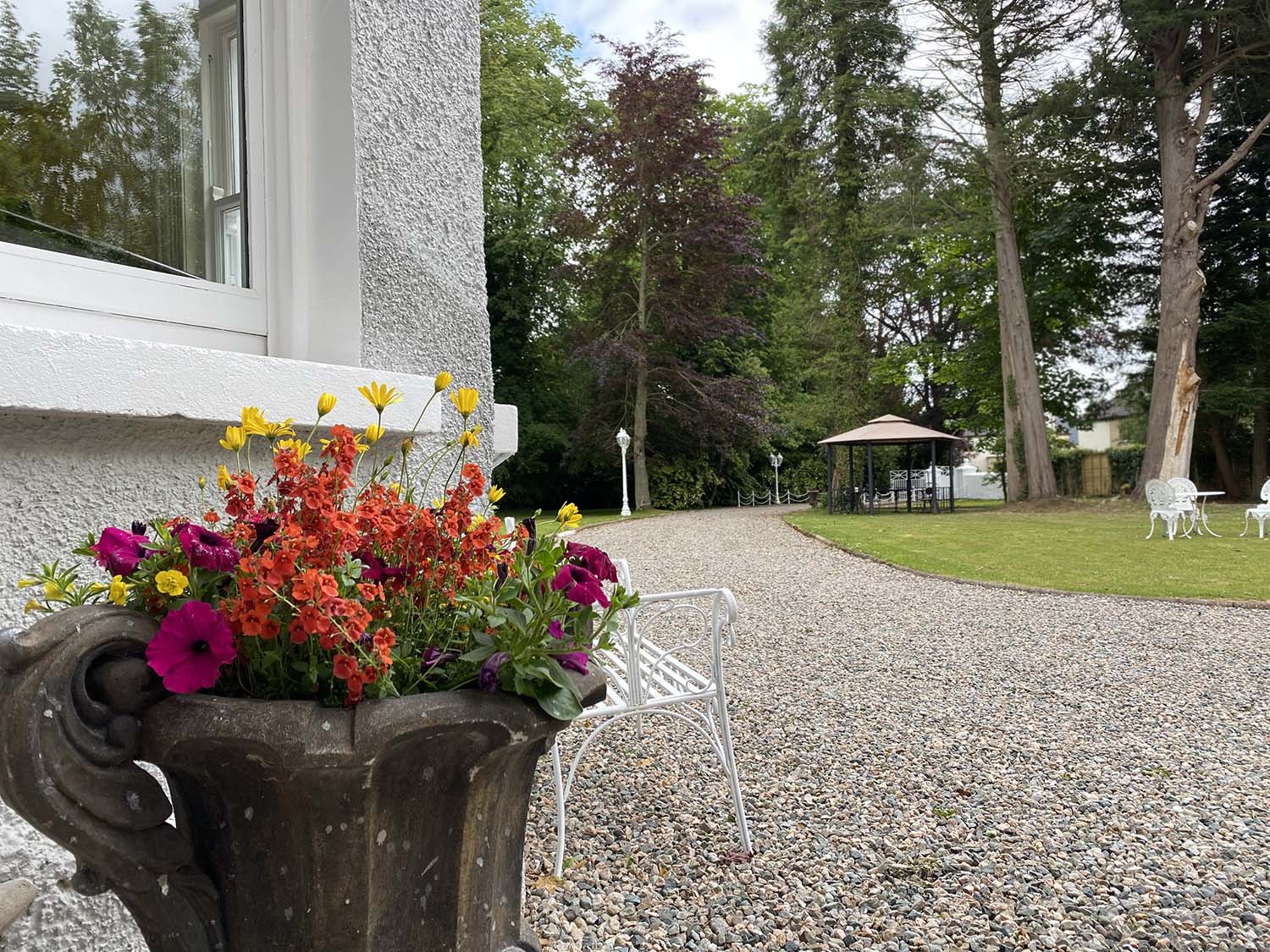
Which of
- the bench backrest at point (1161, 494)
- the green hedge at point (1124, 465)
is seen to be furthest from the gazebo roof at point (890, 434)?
the green hedge at point (1124, 465)

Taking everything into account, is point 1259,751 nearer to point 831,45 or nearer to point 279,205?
point 279,205

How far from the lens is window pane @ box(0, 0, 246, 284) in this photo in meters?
1.40

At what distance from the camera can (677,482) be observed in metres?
21.2

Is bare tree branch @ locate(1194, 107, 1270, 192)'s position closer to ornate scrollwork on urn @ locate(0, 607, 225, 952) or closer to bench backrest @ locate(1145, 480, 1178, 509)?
bench backrest @ locate(1145, 480, 1178, 509)

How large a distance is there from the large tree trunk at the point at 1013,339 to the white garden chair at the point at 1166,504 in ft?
18.5

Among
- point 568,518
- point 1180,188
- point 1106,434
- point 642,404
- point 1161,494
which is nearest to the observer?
point 568,518

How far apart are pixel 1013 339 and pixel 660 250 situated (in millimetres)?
8280

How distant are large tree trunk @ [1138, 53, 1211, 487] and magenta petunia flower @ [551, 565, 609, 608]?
631 inches

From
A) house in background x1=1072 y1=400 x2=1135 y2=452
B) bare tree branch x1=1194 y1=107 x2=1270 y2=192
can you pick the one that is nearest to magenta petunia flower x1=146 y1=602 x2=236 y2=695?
bare tree branch x1=1194 y1=107 x2=1270 y2=192

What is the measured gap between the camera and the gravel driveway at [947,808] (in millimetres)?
1955

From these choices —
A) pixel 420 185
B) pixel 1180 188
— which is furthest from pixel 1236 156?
pixel 420 185

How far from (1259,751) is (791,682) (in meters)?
1.92

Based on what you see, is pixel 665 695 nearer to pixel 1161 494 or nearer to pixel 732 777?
pixel 732 777

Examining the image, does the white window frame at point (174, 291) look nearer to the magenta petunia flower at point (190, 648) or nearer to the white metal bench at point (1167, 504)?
the magenta petunia flower at point (190, 648)
